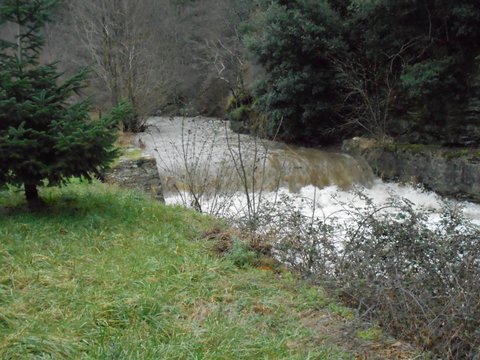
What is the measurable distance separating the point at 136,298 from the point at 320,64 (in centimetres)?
1326

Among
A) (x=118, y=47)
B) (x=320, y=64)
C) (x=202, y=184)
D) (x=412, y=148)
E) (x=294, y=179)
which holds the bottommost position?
(x=294, y=179)

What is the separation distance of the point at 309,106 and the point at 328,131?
1.11 meters

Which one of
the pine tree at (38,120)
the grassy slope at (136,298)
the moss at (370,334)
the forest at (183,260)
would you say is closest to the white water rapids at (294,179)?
the forest at (183,260)

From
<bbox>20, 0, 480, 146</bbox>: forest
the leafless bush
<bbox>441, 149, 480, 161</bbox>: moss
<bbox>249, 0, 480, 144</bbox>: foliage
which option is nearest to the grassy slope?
the leafless bush

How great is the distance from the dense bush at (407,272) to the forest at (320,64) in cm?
540

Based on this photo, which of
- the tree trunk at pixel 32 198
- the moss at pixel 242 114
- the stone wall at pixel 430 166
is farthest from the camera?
the moss at pixel 242 114

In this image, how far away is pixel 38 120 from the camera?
15.3ft

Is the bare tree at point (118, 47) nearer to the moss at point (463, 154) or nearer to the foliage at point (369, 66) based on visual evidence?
the foliage at point (369, 66)

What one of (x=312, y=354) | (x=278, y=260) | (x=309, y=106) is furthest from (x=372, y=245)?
(x=309, y=106)

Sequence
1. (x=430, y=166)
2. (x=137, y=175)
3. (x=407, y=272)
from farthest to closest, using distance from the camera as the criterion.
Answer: (x=430, y=166)
(x=137, y=175)
(x=407, y=272)

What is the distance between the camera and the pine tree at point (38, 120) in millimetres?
4418

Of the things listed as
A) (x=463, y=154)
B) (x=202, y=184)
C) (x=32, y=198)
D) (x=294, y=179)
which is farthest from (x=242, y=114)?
(x=32, y=198)

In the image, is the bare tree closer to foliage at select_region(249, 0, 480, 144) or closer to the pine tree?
foliage at select_region(249, 0, 480, 144)

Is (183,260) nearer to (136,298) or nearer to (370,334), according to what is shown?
(136,298)
